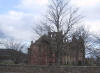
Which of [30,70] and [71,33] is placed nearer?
[30,70]

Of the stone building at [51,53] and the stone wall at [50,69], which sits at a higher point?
the stone building at [51,53]

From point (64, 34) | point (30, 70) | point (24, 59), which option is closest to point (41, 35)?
point (64, 34)

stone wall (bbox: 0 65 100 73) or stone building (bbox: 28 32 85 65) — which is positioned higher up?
stone building (bbox: 28 32 85 65)

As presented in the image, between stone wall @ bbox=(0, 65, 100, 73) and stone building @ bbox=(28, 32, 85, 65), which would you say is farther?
stone building @ bbox=(28, 32, 85, 65)

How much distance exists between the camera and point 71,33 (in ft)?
141

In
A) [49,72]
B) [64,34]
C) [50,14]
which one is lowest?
[49,72]

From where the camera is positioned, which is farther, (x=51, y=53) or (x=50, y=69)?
(x=51, y=53)

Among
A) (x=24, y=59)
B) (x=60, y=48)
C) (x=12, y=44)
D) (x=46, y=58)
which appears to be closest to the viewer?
(x=60, y=48)

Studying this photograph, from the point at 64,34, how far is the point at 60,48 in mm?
3035

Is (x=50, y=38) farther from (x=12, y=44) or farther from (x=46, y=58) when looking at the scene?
(x=12, y=44)

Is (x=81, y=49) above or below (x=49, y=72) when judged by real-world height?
above

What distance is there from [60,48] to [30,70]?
13245 millimetres

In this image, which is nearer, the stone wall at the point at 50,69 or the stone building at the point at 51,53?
the stone wall at the point at 50,69

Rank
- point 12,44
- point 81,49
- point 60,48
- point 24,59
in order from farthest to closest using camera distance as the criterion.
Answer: point 12,44, point 24,59, point 81,49, point 60,48
